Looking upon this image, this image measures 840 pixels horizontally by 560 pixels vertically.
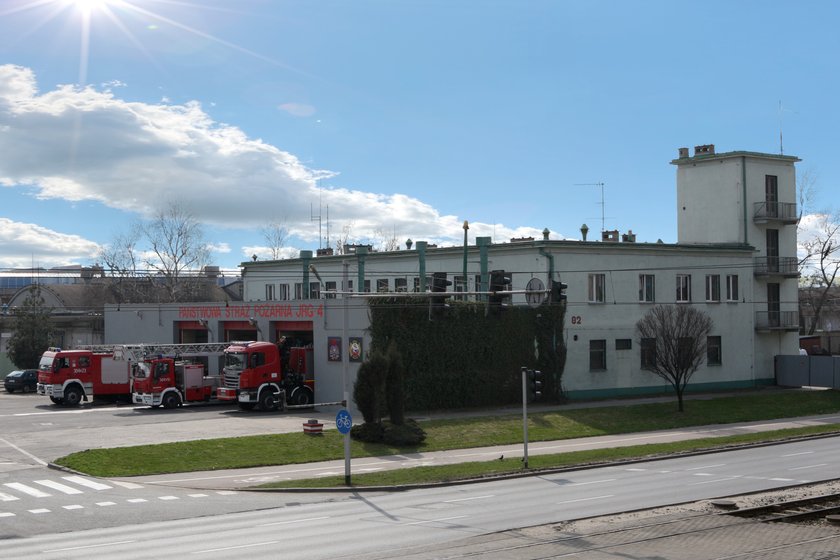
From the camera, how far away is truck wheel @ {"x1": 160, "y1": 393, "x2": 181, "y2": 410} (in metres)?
48.0

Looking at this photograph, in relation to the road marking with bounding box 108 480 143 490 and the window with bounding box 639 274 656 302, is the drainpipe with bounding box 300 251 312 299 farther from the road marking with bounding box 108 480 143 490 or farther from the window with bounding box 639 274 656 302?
the road marking with bounding box 108 480 143 490

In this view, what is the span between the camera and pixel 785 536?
1797cm

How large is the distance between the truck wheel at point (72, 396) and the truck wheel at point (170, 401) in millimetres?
5619

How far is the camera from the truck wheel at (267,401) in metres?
46.3

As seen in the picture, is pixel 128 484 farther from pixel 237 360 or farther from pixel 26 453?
pixel 237 360

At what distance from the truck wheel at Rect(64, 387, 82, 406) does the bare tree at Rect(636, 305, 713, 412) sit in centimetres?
3247

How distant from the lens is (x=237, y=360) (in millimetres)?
46969

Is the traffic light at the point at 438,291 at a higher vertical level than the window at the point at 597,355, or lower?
higher

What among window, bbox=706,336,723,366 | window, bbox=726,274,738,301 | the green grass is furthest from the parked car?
window, bbox=726,274,738,301

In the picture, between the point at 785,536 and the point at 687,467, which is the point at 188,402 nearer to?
the point at 687,467

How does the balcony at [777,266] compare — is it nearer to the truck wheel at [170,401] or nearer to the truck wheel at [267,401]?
the truck wheel at [267,401]

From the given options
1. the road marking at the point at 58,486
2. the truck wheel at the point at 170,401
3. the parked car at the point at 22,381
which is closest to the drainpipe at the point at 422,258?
the truck wheel at the point at 170,401

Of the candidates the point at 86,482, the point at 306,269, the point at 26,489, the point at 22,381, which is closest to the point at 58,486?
the point at 26,489

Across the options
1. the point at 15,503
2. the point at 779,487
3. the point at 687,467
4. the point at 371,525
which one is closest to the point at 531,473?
the point at 687,467
